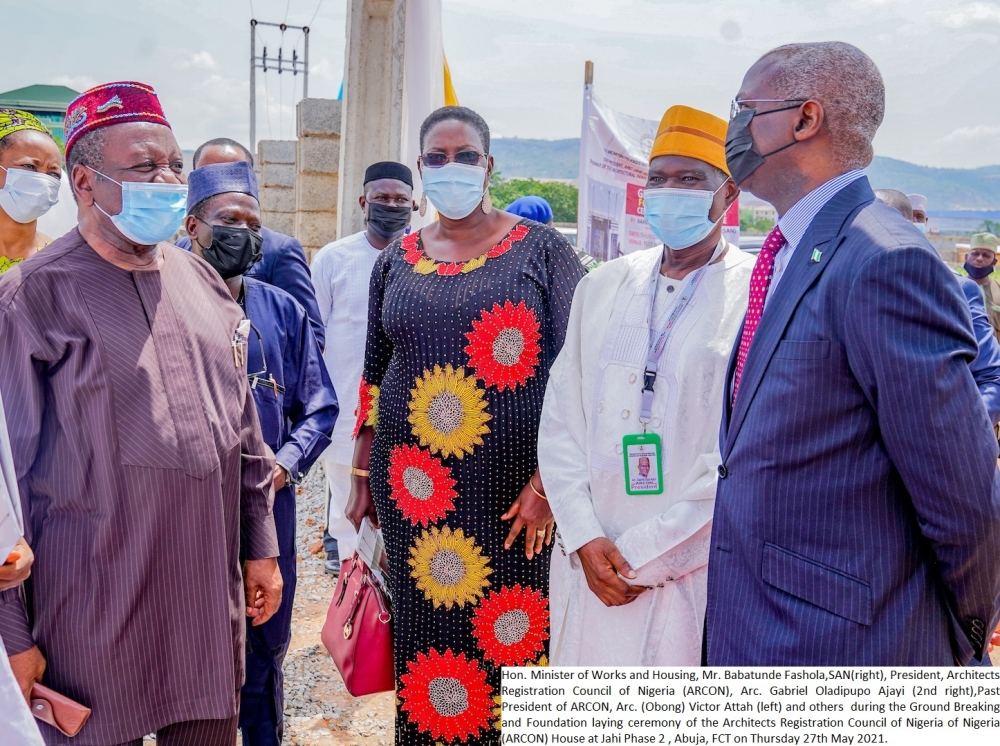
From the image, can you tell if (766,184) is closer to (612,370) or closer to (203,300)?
(612,370)

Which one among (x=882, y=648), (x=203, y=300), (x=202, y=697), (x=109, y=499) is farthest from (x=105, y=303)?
(x=882, y=648)

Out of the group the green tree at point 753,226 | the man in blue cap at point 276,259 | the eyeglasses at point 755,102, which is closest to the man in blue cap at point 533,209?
the man in blue cap at point 276,259

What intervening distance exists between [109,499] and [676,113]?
190 cm

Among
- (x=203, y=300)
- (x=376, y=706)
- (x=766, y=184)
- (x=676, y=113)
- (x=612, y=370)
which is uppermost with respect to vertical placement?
(x=676, y=113)

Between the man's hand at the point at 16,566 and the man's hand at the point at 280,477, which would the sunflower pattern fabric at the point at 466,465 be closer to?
the man's hand at the point at 280,477

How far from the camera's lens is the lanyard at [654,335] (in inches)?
96.9

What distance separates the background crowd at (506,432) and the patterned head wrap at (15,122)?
312mm

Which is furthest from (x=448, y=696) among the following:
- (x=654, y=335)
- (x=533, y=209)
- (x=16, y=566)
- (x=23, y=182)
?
(x=533, y=209)

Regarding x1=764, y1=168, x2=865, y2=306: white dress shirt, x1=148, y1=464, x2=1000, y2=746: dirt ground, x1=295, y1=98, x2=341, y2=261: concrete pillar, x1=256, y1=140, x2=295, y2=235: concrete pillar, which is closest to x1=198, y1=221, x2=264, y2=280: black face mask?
x1=764, y1=168, x2=865, y2=306: white dress shirt

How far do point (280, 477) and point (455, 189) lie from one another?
45.8 inches

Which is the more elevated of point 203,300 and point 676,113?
point 676,113

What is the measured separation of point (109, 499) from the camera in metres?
1.97

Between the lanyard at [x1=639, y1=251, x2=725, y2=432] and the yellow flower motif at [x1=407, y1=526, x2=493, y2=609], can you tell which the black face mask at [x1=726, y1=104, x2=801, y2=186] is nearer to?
the lanyard at [x1=639, y1=251, x2=725, y2=432]

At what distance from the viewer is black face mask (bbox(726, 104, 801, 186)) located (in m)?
1.98
